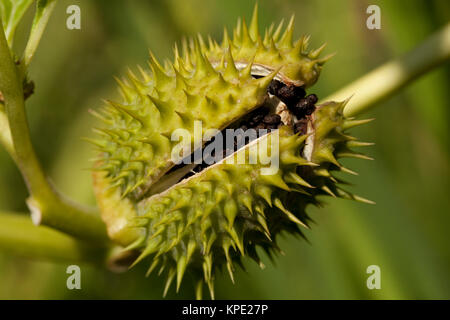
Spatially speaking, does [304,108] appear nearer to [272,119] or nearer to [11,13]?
[272,119]

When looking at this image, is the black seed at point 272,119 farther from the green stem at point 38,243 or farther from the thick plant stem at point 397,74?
the green stem at point 38,243

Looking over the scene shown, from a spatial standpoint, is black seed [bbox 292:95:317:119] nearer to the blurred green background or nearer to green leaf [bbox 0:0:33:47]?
the blurred green background

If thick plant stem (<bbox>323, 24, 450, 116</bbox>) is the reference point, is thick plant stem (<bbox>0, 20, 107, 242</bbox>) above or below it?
below

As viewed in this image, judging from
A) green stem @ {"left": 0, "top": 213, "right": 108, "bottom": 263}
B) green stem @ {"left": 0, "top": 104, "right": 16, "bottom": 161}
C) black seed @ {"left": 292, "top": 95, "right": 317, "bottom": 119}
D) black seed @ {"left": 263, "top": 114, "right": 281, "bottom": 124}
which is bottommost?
green stem @ {"left": 0, "top": 213, "right": 108, "bottom": 263}

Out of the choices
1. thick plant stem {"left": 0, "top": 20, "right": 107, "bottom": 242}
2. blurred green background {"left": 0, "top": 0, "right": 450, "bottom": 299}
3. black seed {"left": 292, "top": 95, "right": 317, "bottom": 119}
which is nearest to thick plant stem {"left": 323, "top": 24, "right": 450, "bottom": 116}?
black seed {"left": 292, "top": 95, "right": 317, "bottom": 119}

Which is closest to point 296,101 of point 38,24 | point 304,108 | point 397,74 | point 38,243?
point 304,108

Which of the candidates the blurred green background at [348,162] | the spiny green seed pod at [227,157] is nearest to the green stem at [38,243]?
the spiny green seed pod at [227,157]

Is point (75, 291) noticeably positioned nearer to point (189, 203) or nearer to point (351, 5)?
point (189, 203)
